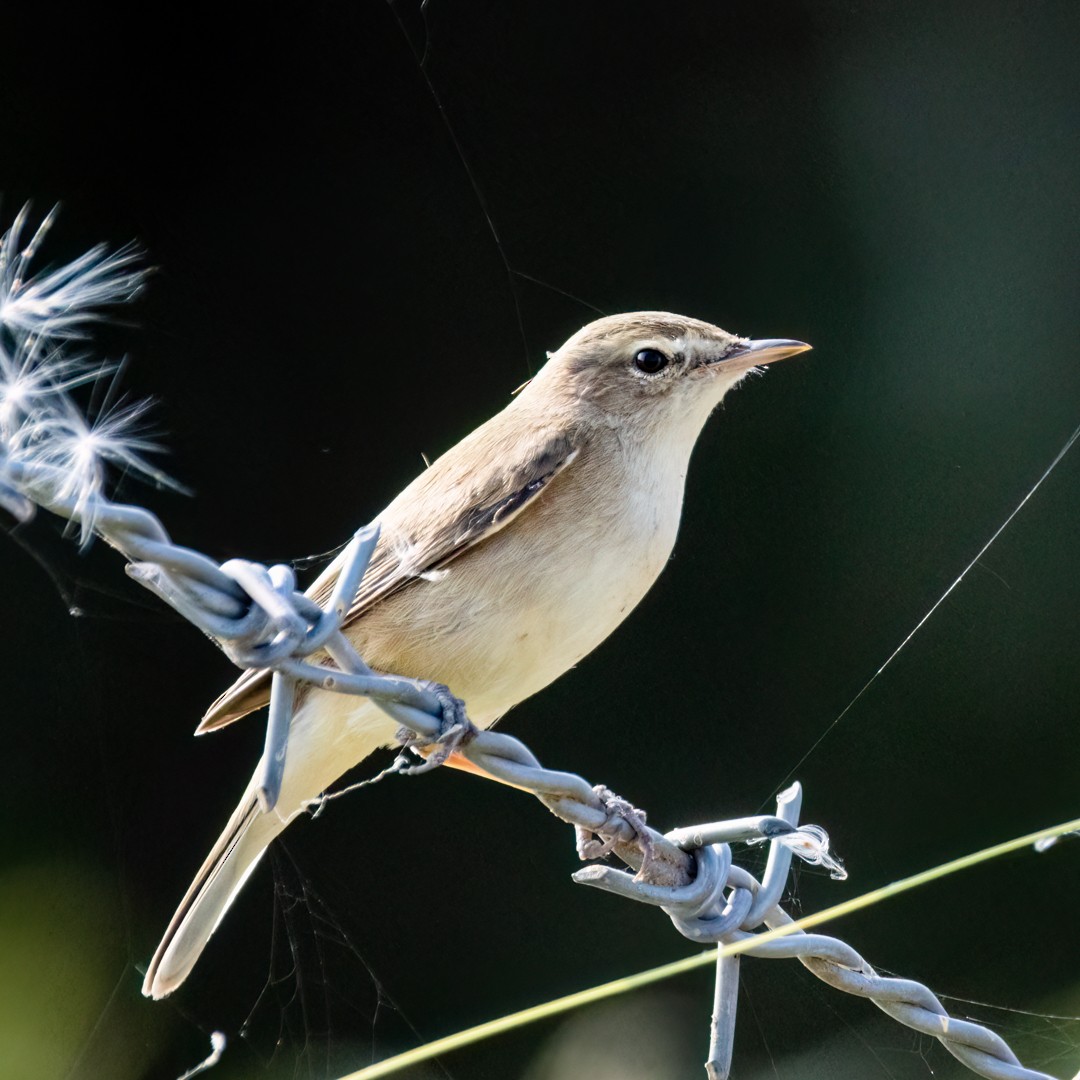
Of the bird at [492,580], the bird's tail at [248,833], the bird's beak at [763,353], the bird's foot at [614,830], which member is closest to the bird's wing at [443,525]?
the bird at [492,580]

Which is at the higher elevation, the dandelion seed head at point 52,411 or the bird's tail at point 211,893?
the dandelion seed head at point 52,411

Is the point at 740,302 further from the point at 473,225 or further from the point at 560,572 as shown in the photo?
the point at 560,572

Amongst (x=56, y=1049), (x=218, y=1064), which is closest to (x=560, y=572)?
(x=56, y=1049)

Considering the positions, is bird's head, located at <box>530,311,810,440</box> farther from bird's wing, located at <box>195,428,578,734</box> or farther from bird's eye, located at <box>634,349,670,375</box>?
bird's wing, located at <box>195,428,578,734</box>

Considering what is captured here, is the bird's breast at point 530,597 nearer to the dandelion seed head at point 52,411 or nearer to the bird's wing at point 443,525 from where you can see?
the bird's wing at point 443,525

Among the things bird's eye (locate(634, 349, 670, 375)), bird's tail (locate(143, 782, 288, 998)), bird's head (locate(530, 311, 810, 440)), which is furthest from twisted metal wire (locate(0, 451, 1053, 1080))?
bird's eye (locate(634, 349, 670, 375))

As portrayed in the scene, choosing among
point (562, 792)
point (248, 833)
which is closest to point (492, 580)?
point (248, 833)
